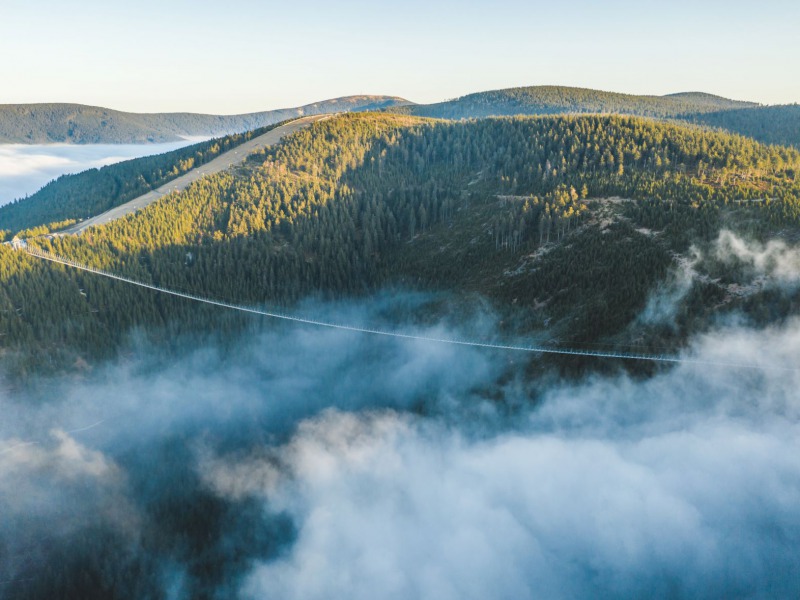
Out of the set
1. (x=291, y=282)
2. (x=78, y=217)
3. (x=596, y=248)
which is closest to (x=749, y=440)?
(x=596, y=248)

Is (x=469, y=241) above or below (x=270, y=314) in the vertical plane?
above

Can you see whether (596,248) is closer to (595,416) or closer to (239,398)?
(595,416)

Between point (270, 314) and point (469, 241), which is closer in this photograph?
point (270, 314)

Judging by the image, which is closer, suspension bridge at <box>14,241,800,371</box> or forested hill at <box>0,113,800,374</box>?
suspension bridge at <box>14,241,800,371</box>

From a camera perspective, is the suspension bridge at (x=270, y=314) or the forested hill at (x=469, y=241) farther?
the forested hill at (x=469, y=241)

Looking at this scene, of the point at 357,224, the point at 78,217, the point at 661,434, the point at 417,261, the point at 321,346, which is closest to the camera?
the point at 661,434

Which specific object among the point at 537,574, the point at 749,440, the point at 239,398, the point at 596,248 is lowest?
the point at 537,574

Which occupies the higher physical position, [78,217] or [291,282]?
[78,217]

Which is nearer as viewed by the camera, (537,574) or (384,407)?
(537,574)
